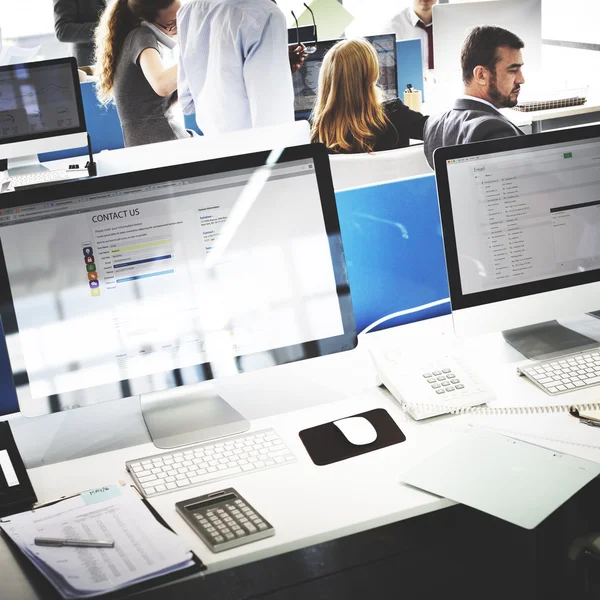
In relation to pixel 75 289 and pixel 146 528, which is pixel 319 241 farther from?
pixel 146 528

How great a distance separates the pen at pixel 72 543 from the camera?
1149 mm

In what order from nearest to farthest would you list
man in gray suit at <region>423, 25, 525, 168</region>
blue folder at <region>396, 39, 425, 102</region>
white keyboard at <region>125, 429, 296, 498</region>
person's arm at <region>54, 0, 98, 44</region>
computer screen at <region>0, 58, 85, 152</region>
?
white keyboard at <region>125, 429, 296, 498</region> → man in gray suit at <region>423, 25, 525, 168</region> → computer screen at <region>0, 58, 85, 152</region> → person's arm at <region>54, 0, 98, 44</region> → blue folder at <region>396, 39, 425, 102</region>

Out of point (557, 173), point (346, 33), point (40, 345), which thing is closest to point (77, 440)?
point (40, 345)

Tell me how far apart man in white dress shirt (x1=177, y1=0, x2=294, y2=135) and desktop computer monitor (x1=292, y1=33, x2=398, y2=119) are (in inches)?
21.0

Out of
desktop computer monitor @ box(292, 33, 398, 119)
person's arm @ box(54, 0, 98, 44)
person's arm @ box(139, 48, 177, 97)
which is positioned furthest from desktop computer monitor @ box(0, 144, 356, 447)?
person's arm @ box(54, 0, 98, 44)

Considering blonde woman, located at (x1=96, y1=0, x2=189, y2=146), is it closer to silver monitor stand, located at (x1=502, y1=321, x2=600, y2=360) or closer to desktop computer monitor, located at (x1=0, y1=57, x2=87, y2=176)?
desktop computer monitor, located at (x1=0, y1=57, x2=87, y2=176)

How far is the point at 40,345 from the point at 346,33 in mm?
3663

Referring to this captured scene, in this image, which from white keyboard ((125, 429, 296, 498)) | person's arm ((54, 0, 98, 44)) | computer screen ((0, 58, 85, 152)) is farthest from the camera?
person's arm ((54, 0, 98, 44))

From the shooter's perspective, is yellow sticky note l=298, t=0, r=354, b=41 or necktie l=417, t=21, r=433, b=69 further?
necktie l=417, t=21, r=433, b=69

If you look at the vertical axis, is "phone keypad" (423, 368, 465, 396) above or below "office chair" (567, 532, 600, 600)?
A: above

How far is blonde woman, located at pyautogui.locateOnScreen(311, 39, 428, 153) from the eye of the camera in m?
3.69

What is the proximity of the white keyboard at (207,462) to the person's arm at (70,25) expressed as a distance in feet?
10.7

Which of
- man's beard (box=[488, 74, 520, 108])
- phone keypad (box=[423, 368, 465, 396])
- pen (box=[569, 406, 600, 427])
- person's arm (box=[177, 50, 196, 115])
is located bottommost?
pen (box=[569, 406, 600, 427])

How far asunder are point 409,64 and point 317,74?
760 mm
